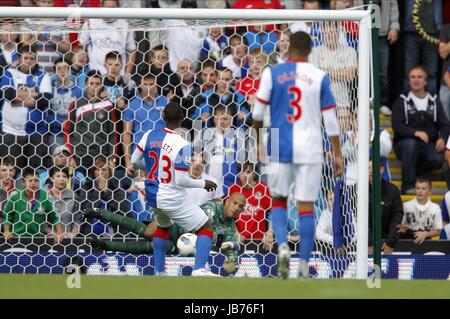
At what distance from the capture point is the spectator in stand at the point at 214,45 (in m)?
12.1

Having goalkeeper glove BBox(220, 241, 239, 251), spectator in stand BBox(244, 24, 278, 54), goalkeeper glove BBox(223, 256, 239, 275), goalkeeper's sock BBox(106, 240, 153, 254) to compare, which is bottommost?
goalkeeper glove BBox(223, 256, 239, 275)

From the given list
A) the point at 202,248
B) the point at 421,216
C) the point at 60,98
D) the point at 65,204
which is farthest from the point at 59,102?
the point at 421,216

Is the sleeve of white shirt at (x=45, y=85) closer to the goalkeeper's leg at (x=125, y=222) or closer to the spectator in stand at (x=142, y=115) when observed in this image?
the spectator in stand at (x=142, y=115)

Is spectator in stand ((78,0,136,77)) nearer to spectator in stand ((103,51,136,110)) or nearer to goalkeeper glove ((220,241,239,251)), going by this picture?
spectator in stand ((103,51,136,110))

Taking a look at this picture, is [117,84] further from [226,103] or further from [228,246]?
[228,246]

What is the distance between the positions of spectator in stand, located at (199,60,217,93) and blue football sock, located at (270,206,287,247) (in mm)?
3185

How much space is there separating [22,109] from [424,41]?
5.47m

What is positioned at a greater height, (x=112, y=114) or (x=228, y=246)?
(x=112, y=114)

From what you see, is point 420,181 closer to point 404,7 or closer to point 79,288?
point 404,7

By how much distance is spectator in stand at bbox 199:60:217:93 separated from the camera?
11820mm

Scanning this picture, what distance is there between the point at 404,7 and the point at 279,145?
7539mm

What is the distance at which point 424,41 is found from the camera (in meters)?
15.3

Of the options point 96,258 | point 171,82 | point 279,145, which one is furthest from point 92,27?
point 279,145

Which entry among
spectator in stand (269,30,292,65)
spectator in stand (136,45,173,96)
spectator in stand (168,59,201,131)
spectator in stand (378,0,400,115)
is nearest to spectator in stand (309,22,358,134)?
spectator in stand (269,30,292,65)
